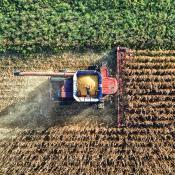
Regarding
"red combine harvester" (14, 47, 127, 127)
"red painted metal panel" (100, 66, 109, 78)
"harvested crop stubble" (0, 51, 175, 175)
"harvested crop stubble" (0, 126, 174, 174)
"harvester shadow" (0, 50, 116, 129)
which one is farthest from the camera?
"harvester shadow" (0, 50, 116, 129)

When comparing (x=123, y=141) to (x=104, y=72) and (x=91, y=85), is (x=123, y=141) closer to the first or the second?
(x=91, y=85)

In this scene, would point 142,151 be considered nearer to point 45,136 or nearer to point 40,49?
point 45,136

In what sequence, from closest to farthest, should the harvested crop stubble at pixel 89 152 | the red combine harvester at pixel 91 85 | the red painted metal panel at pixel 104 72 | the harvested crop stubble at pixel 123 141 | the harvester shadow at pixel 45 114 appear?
the red combine harvester at pixel 91 85 → the harvested crop stubble at pixel 89 152 → the harvested crop stubble at pixel 123 141 → the red painted metal panel at pixel 104 72 → the harvester shadow at pixel 45 114

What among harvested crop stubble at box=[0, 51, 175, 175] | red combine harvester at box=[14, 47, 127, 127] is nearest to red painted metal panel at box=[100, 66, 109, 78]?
red combine harvester at box=[14, 47, 127, 127]

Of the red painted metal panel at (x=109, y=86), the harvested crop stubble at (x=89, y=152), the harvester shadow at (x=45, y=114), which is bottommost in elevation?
the harvested crop stubble at (x=89, y=152)

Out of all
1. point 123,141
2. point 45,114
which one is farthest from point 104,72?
point 45,114

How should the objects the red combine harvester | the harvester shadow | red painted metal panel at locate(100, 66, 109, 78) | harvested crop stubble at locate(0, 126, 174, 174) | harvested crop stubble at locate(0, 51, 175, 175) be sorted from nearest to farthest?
1. the red combine harvester
2. harvested crop stubble at locate(0, 126, 174, 174)
3. harvested crop stubble at locate(0, 51, 175, 175)
4. red painted metal panel at locate(100, 66, 109, 78)
5. the harvester shadow

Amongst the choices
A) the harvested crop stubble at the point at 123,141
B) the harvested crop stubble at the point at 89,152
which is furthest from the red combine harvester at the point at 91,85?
the harvested crop stubble at the point at 89,152

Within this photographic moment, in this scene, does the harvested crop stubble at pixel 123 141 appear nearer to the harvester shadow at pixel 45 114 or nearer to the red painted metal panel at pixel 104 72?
the harvester shadow at pixel 45 114

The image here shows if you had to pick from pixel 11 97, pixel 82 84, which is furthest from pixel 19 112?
pixel 82 84

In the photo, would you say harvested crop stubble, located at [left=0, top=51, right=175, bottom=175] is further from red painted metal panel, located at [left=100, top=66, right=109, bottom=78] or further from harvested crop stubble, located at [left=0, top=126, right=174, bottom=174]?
red painted metal panel, located at [left=100, top=66, right=109, bottom=78]
